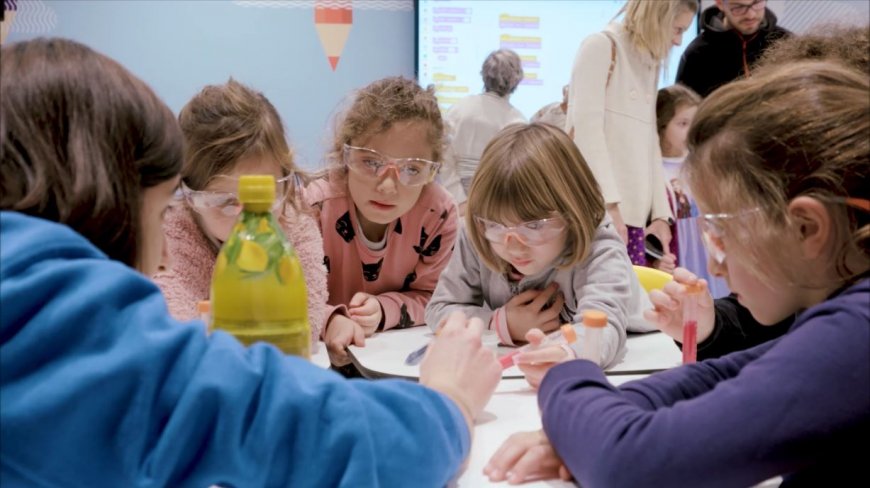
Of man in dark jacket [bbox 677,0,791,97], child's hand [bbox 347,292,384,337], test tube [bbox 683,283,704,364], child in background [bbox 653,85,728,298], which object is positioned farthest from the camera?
man in dark jacket [bbox 677,0,791,97]

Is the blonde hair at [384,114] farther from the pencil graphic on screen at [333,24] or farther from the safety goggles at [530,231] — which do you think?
the pencil graphic on screen at [333,24]

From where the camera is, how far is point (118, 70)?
25.5 inches

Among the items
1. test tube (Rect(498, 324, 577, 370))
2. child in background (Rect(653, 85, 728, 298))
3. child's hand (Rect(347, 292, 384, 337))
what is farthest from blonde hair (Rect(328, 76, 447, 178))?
child in background (Rect(653, 85, 728, 298))

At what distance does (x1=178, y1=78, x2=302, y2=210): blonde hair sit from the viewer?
137cm

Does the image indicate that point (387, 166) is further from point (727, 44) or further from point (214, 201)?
point (727, 44)

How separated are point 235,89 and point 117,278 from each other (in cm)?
101

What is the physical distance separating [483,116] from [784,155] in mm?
3007

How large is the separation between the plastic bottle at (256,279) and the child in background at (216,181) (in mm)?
614

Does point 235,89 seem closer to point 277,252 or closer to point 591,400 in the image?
point 277,252

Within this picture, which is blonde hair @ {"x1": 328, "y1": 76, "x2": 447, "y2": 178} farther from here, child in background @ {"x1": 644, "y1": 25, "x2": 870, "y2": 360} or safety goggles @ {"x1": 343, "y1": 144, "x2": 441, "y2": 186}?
child in background @ {"x1": 644, "y1": 25, "x2": 870, "y2": 360}

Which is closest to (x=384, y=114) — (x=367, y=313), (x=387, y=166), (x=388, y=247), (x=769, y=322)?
(x=387, y=166)

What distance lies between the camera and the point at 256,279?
0.73 metres

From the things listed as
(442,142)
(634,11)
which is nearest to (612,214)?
(634,11)

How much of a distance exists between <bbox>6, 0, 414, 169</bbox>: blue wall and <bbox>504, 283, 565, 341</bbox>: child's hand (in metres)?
2.79
